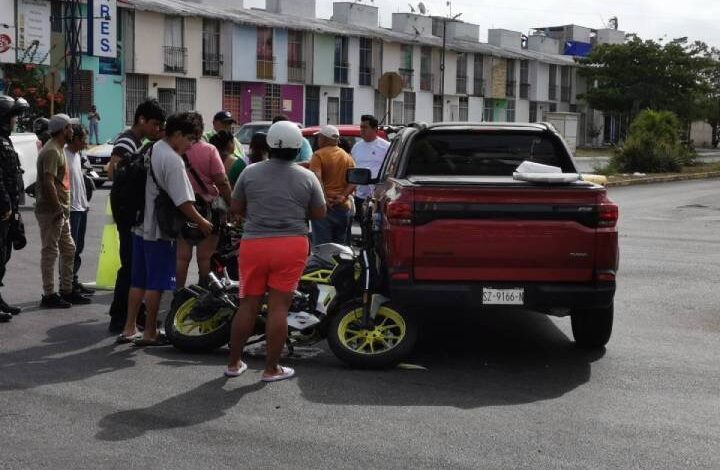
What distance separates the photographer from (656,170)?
39.3 metres

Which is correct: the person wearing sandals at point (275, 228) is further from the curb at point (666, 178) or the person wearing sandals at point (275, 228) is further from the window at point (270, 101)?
the window at point (270, 101)

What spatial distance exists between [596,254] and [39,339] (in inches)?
172

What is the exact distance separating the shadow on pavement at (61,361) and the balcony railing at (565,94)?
260 ft

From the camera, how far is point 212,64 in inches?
2221

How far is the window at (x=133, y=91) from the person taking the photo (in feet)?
168

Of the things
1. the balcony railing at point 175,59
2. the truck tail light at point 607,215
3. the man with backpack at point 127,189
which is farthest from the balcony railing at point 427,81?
the truck tail light at point 607,215

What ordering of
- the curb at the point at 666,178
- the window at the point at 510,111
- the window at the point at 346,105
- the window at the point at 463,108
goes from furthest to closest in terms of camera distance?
the window at the point at 510,111 → the window at the point at 463,108 → the window at the point at 346,105 → the curb at the point at 666,178

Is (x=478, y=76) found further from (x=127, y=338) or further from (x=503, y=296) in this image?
(x=503, y=296)

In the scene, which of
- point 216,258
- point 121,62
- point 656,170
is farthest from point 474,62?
point 216,258

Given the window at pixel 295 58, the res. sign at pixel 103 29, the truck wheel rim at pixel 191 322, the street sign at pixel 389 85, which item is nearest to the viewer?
the truck wheel rim at pixel 191 322

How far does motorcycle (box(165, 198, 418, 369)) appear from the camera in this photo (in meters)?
7.87

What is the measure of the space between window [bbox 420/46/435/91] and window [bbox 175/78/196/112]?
65.5ft

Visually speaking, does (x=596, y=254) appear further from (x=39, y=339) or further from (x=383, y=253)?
(x=39, y=339)

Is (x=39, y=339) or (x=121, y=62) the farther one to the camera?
(x=121, y=62)
